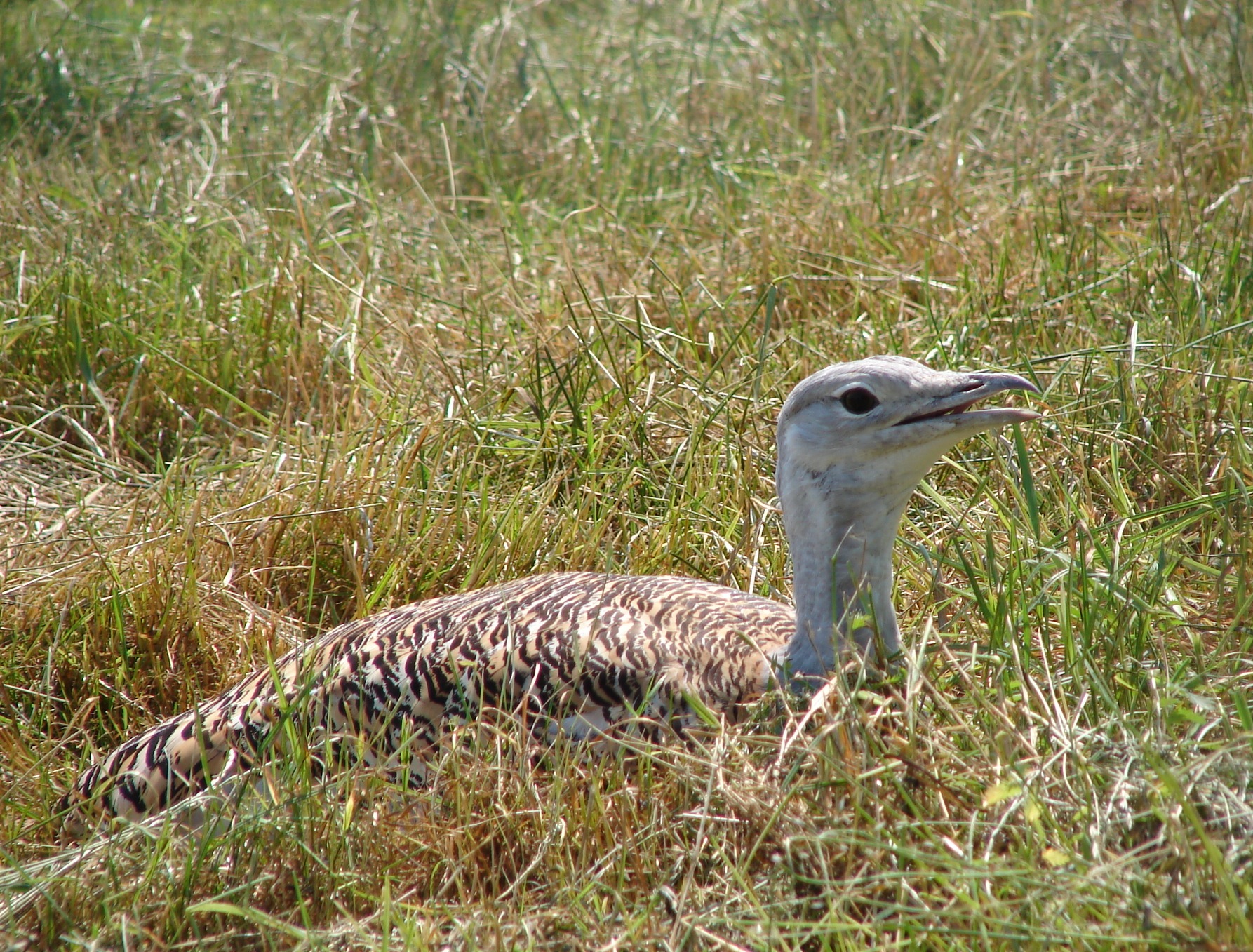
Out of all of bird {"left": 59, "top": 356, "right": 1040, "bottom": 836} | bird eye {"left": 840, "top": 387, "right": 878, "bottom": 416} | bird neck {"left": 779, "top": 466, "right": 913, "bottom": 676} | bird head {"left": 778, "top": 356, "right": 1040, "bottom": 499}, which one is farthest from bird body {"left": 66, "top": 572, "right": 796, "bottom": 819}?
bird eye {"left": 840, "top": 387, "right": 878, "bottom": 416}

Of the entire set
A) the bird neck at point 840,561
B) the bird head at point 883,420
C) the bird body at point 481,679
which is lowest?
the bird body at point 481,679

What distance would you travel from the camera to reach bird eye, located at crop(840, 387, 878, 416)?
2.79 metres

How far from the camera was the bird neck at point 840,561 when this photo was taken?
110 inches

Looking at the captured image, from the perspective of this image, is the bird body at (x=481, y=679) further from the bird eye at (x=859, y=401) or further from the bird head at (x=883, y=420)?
the bird eye at (x=859, y=401)

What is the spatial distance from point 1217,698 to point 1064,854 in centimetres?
52

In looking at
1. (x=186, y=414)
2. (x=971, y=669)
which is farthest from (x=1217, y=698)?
(x=186, y=414)

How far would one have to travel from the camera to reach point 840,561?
2.86 meters

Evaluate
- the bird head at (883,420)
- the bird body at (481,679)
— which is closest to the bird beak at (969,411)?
the bird head at (883,420)

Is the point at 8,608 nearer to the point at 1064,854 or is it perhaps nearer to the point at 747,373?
the point at 747,373

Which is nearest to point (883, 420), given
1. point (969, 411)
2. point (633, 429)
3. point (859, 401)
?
point (859, 401)

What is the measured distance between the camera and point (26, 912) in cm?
241

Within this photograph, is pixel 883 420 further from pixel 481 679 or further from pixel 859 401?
pixel 481 679

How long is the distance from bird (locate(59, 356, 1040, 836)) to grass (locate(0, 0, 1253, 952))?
0.14 meters

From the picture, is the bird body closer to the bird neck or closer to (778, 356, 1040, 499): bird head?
the bird neck
